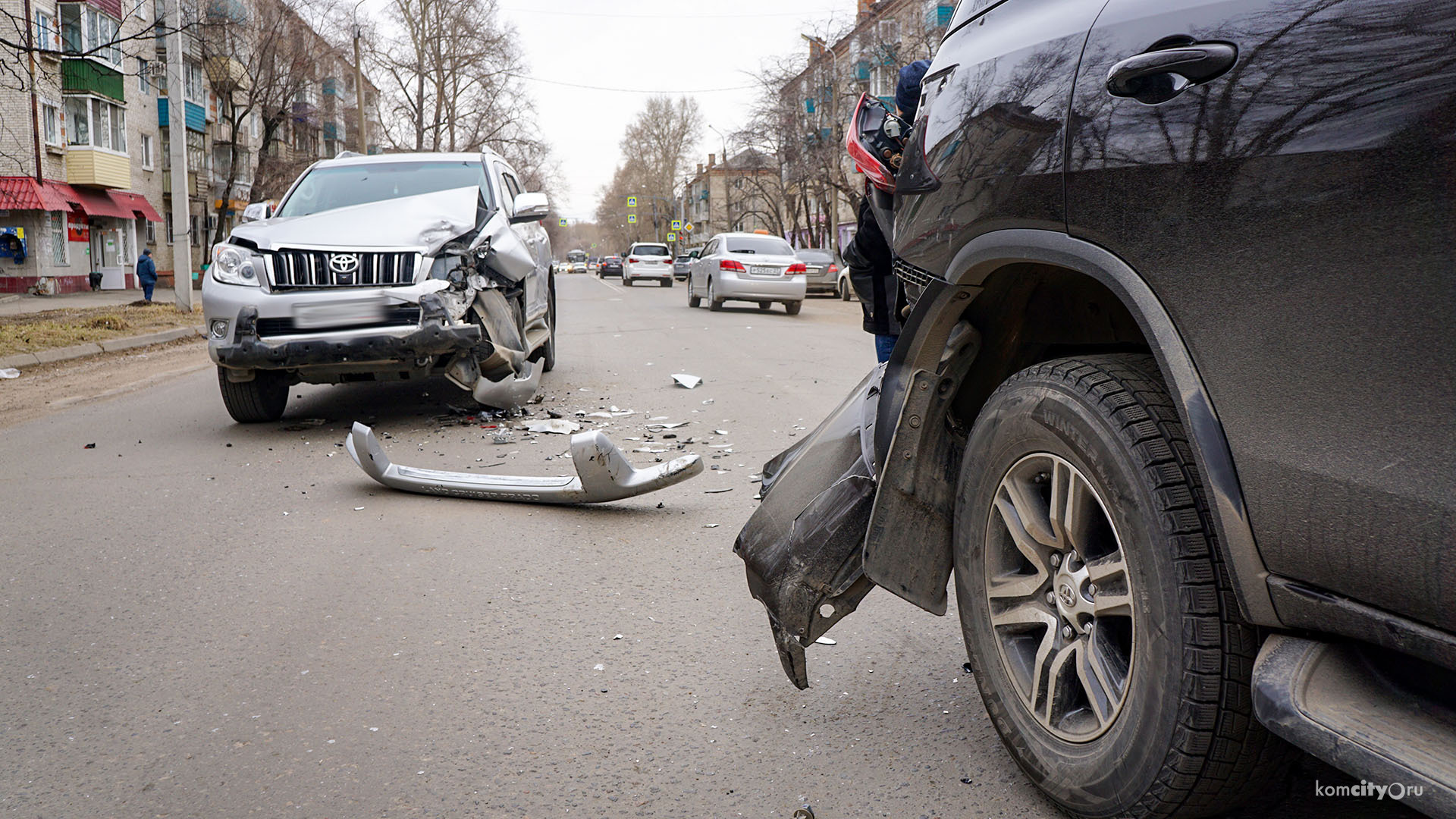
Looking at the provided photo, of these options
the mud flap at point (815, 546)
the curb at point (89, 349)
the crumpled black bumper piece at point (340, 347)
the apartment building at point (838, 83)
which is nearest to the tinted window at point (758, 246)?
the curb at point (89, 349)

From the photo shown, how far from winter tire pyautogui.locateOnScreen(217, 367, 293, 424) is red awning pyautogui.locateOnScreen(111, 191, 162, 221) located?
39379 millimetres

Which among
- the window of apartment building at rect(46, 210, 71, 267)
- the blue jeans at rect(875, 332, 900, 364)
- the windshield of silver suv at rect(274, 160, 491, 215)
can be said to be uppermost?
the window of apartment building at rect(46, 210, 71, 267)

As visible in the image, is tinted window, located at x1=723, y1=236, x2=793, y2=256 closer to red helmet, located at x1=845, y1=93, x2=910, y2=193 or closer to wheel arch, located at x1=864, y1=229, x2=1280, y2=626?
red helmet, located at x1=845, y1=93, x2=910, y2=193

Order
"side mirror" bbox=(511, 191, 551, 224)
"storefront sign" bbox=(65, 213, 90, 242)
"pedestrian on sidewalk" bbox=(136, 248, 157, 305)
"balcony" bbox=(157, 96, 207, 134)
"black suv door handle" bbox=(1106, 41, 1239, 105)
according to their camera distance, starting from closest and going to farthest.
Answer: "black suv door handle" bbox=(1106, 41, 1239, 105), "side mirror" bbox=(511, 191, 551, 224), "pedestrian on sidewalk" bbox=(136, 248, 157, 305), "storefront sign" bbox=(65, 213, 90, 242), "balcony" bbox=(157, 96, 207, 134)

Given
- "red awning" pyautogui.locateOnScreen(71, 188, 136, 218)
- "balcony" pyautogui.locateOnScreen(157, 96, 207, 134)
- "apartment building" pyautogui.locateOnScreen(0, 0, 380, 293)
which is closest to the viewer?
"apartment building" pyautogui.locateOnScreen(0, 0, 380, 293)

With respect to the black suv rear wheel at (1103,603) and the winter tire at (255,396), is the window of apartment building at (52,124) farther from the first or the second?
the black suv rear wheel at (1103,603)

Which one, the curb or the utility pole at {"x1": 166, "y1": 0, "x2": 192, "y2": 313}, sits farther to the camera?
the utility pole at {"x1": 166, "y1": 0, "x2": 192, "y2": 313}

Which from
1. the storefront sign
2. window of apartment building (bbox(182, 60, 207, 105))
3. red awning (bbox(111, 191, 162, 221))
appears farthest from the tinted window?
window of apartment building (bbox(182, 60, 207, 105))

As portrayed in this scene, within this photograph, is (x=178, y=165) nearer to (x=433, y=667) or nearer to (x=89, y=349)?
(x=89, y=349)

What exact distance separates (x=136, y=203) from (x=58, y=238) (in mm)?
A: 7326

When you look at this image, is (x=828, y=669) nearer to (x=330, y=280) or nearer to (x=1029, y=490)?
(x=1029, y=490)

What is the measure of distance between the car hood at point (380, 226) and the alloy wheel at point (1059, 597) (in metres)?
5.83

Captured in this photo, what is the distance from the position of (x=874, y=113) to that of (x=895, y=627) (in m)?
1.84

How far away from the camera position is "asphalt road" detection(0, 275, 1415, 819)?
253 cm
